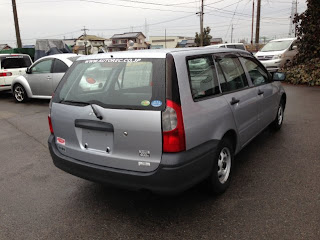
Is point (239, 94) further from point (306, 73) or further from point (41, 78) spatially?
point (306, 73)

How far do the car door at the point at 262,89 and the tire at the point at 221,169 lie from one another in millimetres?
1168

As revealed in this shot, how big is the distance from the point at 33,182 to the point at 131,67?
211 centimetres

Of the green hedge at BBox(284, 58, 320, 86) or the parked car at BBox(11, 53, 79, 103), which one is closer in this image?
the parked car at BBox(11, 53, 79, 103)

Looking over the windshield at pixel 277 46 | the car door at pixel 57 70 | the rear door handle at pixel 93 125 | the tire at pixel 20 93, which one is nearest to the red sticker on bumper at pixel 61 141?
the rear door handle at pixel 93 125

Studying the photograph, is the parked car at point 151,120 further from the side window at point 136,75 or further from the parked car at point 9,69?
the parked car at point 9,69

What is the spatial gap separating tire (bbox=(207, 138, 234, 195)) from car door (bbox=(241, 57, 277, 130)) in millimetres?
1168

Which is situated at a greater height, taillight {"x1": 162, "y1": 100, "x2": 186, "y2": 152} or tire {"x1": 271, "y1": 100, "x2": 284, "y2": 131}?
taillight {"x1": 162, "y1": 100, "x2": 186, "y2": 152}

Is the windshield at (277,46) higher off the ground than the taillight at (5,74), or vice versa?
the windshield at (277,46)

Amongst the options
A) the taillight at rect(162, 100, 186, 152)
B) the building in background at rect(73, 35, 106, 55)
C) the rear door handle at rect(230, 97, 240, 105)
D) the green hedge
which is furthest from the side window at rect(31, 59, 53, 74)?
the building in background at rect(73, 35, 106, 55)

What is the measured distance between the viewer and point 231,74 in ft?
11.9

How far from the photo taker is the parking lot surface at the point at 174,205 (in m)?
2.67

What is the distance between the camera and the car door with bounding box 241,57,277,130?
4171 mm

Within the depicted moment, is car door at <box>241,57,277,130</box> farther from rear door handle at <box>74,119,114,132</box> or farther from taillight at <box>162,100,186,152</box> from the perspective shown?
rear door handle at <box>74,119,114,132</box>

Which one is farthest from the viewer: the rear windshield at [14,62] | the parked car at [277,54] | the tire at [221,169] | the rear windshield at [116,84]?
the parked car at [277,54]
